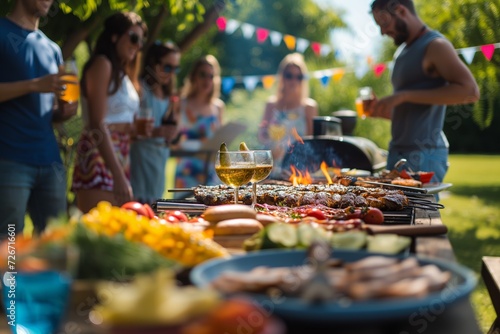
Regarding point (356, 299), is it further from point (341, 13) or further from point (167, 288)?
point (341, 13)

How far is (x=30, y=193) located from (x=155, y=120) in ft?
9.34

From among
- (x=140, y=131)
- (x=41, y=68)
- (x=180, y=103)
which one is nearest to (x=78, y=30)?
(x=180, y=103)

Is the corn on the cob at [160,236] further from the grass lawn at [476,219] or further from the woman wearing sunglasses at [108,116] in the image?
the woman wearing sunglasses at [108,116]

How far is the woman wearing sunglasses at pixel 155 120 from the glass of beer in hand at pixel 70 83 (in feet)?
7.29

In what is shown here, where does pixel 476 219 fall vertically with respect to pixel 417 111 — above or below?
below

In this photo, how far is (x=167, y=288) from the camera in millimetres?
1259

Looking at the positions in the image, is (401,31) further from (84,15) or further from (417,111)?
(84,15)

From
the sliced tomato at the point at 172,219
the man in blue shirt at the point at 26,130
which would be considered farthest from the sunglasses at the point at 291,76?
the sliced tomato at the point at 172,219

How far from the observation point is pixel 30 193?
438 centimetres

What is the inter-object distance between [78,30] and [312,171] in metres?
3.22

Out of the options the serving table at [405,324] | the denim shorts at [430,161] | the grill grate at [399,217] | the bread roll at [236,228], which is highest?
the denim shorts at [430,161]

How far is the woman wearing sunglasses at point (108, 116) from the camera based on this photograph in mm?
4957

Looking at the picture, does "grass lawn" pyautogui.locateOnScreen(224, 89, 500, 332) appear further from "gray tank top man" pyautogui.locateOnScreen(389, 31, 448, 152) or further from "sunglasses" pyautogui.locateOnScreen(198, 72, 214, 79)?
"gray tank top man" pyautogui.locateOnScreen(389, 31, 448, 152)

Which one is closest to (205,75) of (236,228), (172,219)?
(172,219)
